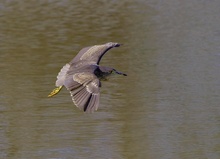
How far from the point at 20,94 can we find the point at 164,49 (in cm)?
246

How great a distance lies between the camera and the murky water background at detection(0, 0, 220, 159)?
7246 mm

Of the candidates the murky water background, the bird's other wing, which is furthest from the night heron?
the murky water background

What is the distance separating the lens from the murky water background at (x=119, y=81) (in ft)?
23.8

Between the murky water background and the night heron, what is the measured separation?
0.81 metres

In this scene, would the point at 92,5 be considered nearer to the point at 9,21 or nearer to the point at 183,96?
the point at 9,21

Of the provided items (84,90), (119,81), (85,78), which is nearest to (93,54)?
(85,78)

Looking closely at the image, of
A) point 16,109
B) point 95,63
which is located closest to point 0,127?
point 16,109

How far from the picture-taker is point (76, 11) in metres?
12.8

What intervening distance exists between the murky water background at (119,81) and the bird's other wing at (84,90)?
1.02 meters

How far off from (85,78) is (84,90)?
24 centimetres

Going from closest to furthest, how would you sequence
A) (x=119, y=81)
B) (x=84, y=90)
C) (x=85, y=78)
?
(x=84, y=90), (x=85, y=78), (x=119, y=81)

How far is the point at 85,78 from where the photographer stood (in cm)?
611

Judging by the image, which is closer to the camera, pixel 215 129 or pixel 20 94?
pixel 215 129

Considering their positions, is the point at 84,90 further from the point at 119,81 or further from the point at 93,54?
the point at 119,81
